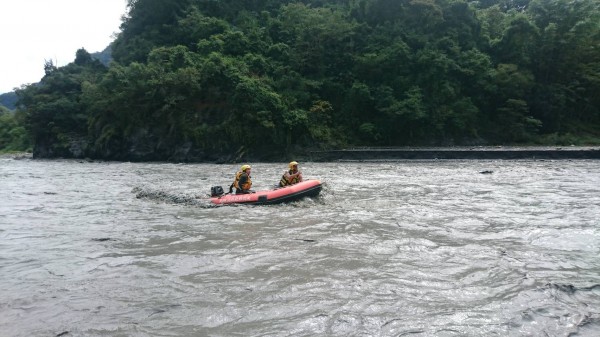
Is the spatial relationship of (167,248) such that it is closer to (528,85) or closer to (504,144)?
(504,144)

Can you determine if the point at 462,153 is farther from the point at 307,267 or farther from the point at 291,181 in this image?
the point at 307,267

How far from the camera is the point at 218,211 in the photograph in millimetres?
9664

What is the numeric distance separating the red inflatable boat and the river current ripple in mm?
215

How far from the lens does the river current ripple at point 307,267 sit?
3910 mm

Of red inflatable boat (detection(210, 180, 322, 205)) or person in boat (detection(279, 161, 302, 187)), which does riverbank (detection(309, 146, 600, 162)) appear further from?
red inflatable boat (detection(210, 180, 322, 205))

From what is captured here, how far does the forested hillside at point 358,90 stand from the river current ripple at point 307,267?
17.2 m

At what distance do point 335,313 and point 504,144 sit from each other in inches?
1113

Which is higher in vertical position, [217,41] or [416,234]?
[217,41]

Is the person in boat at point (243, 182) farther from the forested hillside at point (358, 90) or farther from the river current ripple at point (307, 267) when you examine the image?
the forested hillside at point (358, 90)

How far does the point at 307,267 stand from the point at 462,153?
18916 mm

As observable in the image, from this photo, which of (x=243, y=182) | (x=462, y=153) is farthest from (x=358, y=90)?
(x=243, y=182)

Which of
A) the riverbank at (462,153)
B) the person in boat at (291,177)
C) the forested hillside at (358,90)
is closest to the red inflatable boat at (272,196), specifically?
the person in boat at (291,177)

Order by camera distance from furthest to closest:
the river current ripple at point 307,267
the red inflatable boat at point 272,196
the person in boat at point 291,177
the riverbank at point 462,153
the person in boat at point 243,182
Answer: the riverbank at point 462,153 → the person in boat at point 291,177 → the person in boat at point 243,182 → the red inflatable boat at point 272,196 → the river current ripple at point 307,267

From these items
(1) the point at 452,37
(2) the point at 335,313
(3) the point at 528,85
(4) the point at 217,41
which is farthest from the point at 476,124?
(2) the point at 335,313
